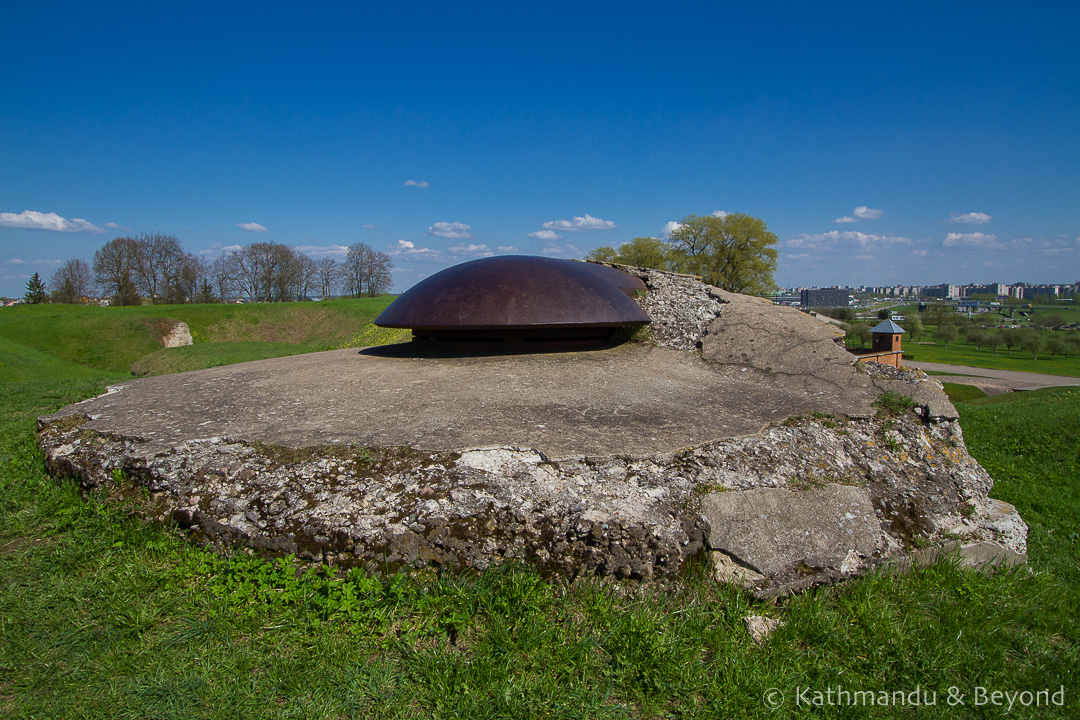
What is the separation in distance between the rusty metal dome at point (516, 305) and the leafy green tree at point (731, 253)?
3017 cm

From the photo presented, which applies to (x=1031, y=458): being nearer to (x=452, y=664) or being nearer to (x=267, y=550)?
(x=452, y=664)

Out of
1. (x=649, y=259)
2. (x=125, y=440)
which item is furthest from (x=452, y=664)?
(x=649, y=259)

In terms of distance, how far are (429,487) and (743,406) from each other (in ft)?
8.11

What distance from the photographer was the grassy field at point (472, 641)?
2.06 m

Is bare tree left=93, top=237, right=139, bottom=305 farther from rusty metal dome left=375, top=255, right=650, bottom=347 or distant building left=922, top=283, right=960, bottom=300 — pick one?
distant building left=922, top=283, right=960, bottom=300

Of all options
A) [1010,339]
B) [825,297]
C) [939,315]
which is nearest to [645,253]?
[1010,339]

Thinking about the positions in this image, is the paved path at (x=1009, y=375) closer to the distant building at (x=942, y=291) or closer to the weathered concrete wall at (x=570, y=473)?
the weathered concrete wall at (x=570, y=473)

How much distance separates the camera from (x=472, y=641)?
2359mm

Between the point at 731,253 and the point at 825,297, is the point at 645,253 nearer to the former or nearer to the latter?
the point at 731,253

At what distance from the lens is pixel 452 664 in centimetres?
220

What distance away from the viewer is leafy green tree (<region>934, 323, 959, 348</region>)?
54.3 m

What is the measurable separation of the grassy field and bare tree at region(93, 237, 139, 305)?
43.4m

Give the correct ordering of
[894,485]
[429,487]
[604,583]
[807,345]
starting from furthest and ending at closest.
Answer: [807,345] → [894,485] → [429,487] → [604,583]

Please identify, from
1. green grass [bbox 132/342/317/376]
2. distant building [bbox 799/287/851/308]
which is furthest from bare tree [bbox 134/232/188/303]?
distant building [bbox 799/287/851/308]
